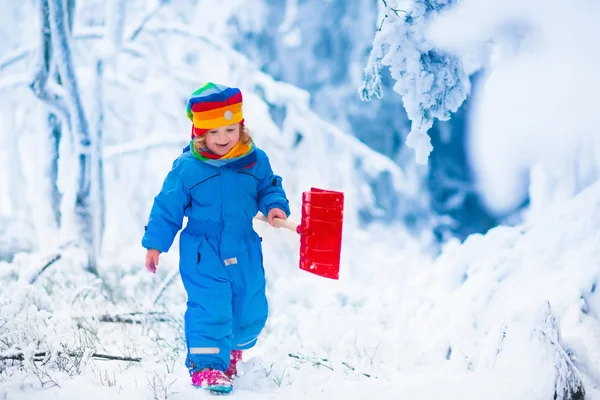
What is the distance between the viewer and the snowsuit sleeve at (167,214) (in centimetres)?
227

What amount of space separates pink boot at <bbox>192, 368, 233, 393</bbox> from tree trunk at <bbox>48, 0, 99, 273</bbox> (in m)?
1.97

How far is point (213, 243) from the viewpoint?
2340mm

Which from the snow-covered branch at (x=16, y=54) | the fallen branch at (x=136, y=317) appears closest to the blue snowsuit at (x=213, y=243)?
the fallen branch at (x=136, y=317)

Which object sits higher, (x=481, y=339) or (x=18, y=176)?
(x=18, y=176)

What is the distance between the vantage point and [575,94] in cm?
306

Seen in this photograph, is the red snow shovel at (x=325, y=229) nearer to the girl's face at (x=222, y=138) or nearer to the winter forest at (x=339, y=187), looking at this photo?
the girl's face at (x=222, y=138)

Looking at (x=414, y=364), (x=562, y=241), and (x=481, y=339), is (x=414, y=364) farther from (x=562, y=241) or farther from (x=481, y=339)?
(x=562, y=241)

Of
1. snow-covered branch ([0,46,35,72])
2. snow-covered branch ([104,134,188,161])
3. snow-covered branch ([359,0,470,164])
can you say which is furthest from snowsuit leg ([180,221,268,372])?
snow-covered branch ([0,46,35,72])

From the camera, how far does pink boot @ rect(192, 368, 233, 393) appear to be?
2195 millimetres

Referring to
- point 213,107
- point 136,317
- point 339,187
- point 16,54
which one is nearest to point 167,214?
point 213,107

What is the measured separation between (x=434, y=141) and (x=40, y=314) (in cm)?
318

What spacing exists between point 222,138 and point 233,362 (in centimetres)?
97

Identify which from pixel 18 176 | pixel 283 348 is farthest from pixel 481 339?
pixel 18 176

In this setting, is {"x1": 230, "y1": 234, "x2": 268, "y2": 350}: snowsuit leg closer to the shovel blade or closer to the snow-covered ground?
the snow-covered ground
